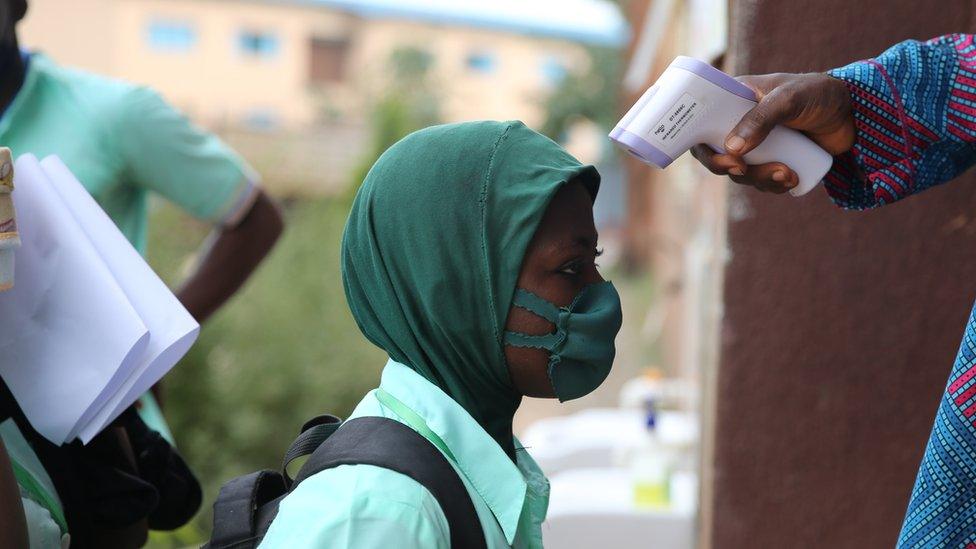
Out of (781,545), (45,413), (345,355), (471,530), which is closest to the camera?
(471,530)

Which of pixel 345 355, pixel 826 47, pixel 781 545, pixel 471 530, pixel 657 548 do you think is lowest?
pixel 345 355

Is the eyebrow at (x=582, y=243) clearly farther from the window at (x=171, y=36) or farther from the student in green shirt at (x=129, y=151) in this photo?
the window at (x=171, y=36)

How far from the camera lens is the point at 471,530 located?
151cm

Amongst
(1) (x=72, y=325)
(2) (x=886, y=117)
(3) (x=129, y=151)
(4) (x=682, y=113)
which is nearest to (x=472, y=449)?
(4) (x=682, y=113)

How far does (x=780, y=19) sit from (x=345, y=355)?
18.3ft

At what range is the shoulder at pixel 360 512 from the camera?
1382mm

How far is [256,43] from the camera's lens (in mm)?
35906

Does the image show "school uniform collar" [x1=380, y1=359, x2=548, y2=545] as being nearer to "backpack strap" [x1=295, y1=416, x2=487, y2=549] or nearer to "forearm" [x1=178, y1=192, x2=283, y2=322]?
"backpack strap" [x1=295, y1=416, x2=487, y2=549]

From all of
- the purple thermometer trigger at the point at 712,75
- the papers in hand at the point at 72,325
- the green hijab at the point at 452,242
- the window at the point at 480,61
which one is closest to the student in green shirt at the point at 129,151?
the papers in hand at the point at 72,325

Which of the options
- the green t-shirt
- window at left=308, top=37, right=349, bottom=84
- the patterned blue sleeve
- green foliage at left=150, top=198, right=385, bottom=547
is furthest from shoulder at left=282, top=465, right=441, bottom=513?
window at left=308, top=37, right=349, bottom=84

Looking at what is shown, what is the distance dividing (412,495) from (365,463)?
0.08 m

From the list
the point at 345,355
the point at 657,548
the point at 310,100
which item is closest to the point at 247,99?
the point at 310,100

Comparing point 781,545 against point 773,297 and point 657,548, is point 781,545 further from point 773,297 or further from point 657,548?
point 657,548

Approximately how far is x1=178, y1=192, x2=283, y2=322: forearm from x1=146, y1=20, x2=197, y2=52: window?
33.2 m
